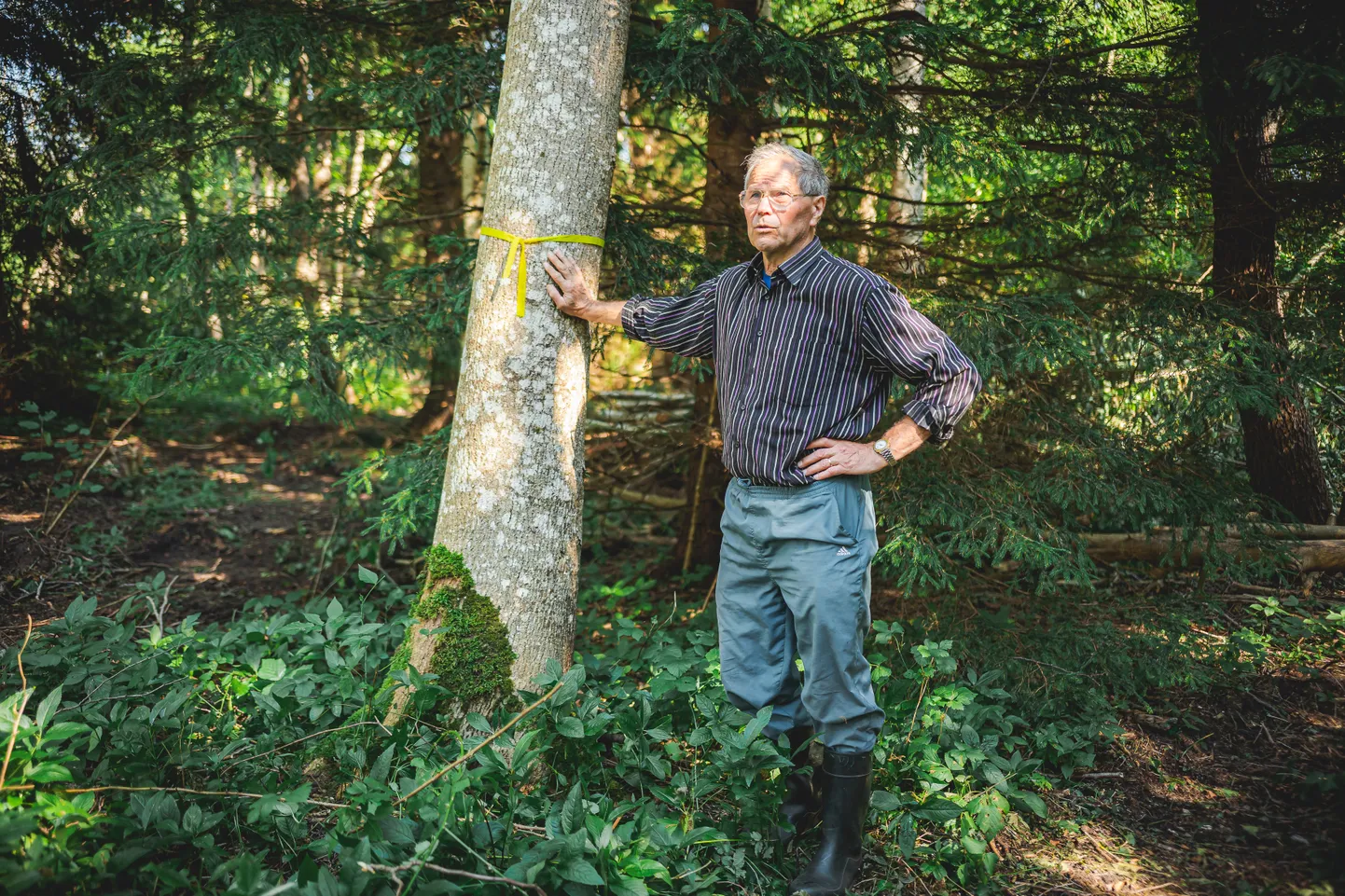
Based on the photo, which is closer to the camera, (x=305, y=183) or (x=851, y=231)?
(x=851, y=231)

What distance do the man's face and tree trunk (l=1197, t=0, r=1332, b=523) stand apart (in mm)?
2082

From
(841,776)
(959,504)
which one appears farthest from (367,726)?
(959,504)

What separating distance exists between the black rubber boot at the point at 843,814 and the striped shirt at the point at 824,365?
977mm

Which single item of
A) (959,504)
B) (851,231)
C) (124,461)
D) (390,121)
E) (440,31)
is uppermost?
(440,31)

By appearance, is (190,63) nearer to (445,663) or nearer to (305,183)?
(445,663)

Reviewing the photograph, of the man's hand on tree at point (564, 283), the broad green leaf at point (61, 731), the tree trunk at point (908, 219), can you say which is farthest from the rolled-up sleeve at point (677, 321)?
the broad green leaf at point (61, 731)

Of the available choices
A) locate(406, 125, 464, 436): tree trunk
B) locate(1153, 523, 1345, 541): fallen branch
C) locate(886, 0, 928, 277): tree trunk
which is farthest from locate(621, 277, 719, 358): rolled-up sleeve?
locate(406, 125, 464, 436): tree trunk

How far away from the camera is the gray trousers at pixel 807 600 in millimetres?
2664

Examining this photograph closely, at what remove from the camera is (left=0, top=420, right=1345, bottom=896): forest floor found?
9.16ft

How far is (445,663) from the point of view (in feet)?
9.86

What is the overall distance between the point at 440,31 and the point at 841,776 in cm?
452

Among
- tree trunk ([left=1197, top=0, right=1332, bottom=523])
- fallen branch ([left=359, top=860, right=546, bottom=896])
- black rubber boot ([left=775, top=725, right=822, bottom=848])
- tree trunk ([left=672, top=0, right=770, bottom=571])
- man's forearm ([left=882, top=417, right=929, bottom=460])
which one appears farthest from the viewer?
tree trunk ([left=672, top=0, right=770, bottom=571])

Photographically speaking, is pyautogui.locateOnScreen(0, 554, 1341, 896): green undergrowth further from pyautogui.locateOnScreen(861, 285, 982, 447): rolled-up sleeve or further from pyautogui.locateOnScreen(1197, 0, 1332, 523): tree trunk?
pyautogui.locateOnScreen(1197, 0, 1332, 523): tree trunk

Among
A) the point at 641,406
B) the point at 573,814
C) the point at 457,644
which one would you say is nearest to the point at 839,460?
the point at 573,814
